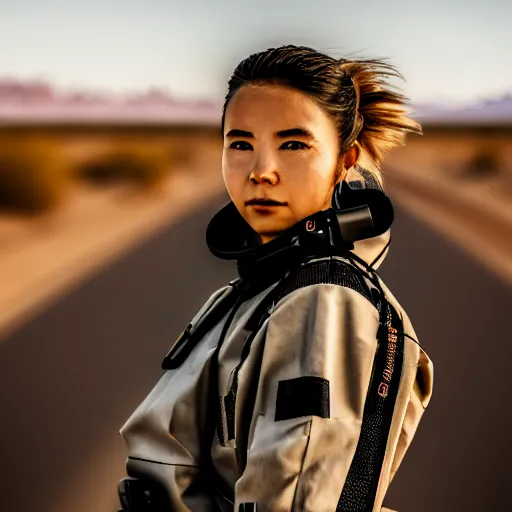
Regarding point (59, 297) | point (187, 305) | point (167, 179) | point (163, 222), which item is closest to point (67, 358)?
point (187, 305)

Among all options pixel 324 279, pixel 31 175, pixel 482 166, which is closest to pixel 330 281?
pixel 324 279

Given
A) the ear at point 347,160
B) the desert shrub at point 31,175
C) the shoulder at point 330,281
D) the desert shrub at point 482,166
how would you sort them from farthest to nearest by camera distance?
the desert shrub at point 482,166
the desert shrub at point 31,175
the ear at point 347,160
the shoulder at point 330,281

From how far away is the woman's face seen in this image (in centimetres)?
216

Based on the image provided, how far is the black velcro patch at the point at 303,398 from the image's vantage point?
1.83 metres

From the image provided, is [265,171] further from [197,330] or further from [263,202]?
A: [197,330]

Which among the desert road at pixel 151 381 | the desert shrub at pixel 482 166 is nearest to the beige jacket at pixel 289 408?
the desert road at pixel 151 381

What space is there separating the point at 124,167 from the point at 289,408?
51228mm

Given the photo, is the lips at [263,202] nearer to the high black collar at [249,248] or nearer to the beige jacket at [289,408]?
the high black collar at [249,248]

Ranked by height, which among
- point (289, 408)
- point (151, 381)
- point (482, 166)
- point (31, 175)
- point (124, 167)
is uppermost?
point (289, 408)

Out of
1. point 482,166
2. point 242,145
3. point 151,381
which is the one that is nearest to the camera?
point 242,145

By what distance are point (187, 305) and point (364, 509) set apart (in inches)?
401

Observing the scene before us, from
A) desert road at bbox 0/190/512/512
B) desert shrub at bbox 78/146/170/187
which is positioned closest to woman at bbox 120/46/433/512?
desert road at bbox 0/190/512/512

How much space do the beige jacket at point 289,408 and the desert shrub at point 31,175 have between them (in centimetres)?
2976

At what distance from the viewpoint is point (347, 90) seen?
7.55ft
